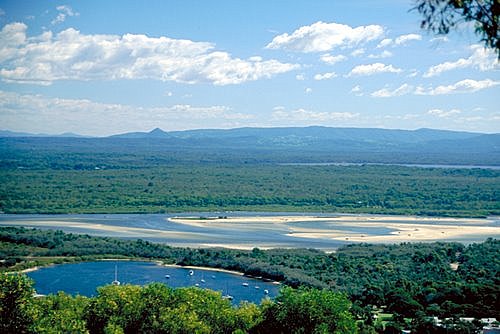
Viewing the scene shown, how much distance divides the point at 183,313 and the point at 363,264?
21.7 meters

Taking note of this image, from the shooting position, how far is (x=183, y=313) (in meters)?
19.0

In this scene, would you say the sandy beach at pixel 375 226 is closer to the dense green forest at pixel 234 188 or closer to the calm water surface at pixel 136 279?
the dense green forest at pixel 234 188

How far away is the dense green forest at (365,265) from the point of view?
29.0m

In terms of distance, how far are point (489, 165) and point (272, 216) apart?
3462 inches

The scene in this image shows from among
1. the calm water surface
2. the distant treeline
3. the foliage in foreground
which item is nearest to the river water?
the distant treeline

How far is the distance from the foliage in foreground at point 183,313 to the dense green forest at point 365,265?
591 centimetres

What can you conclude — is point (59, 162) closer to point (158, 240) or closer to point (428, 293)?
point (158, 240)

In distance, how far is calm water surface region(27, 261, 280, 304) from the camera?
34.3 metres

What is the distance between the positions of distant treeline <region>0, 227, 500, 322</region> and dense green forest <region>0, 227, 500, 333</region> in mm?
38

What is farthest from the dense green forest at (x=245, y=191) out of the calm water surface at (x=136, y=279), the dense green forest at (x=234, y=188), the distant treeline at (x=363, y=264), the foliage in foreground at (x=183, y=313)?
the foliage in foreground at (x=183, y=313)

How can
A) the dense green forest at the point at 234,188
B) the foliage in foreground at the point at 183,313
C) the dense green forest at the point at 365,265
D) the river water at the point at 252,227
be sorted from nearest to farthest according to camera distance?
the foliage in foreground at the point at 183,313, the dense green forest at the point at 365,265, the river water at the point at 252,227, the dense green forest at the point at 234,188

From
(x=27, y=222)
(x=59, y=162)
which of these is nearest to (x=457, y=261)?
(x=27, y=222)

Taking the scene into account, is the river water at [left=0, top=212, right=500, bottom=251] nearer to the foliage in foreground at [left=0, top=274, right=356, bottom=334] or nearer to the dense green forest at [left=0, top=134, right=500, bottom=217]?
the dense green forest at [left=0, top=134, right=500, bottom=217]

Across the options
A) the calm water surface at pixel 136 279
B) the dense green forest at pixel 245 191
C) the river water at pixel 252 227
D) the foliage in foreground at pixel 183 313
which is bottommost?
the calm water surface at pixel 136 279
